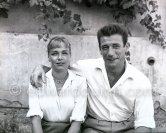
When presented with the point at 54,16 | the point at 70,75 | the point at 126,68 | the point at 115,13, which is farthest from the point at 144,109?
the point at 54,16

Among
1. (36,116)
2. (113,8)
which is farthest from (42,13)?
(36,116)

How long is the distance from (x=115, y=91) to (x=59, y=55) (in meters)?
0.55

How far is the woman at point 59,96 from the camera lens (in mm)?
3787

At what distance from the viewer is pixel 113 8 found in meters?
5.21

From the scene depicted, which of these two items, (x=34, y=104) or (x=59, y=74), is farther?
(x=59, y=74)

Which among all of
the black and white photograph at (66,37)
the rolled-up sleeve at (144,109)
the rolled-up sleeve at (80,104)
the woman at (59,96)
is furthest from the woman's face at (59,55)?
the black and white photograph at (66,37)

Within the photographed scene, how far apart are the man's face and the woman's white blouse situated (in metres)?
0.29

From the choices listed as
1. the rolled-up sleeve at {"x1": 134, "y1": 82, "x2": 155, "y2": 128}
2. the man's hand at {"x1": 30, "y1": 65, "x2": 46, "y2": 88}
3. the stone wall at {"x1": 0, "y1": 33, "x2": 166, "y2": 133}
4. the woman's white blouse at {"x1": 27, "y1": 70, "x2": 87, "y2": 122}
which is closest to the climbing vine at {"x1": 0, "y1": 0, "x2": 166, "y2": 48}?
the stone wall at {"x1": 0, "y1": 33, "x2": 166, "y2": 133}

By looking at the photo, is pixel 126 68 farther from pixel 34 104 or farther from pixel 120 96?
pixel 34 104

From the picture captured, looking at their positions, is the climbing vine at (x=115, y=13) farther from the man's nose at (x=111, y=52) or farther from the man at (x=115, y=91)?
the man's nose at (x=111, y=52)

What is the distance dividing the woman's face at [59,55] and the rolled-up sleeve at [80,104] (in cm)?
22

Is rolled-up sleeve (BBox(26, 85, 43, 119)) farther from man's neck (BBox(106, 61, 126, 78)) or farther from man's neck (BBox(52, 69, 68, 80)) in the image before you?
man's neck (BBox(106, 61, 126, 78))

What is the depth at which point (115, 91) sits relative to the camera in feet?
12.5

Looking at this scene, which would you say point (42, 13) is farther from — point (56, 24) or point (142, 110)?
point (142, 110)
